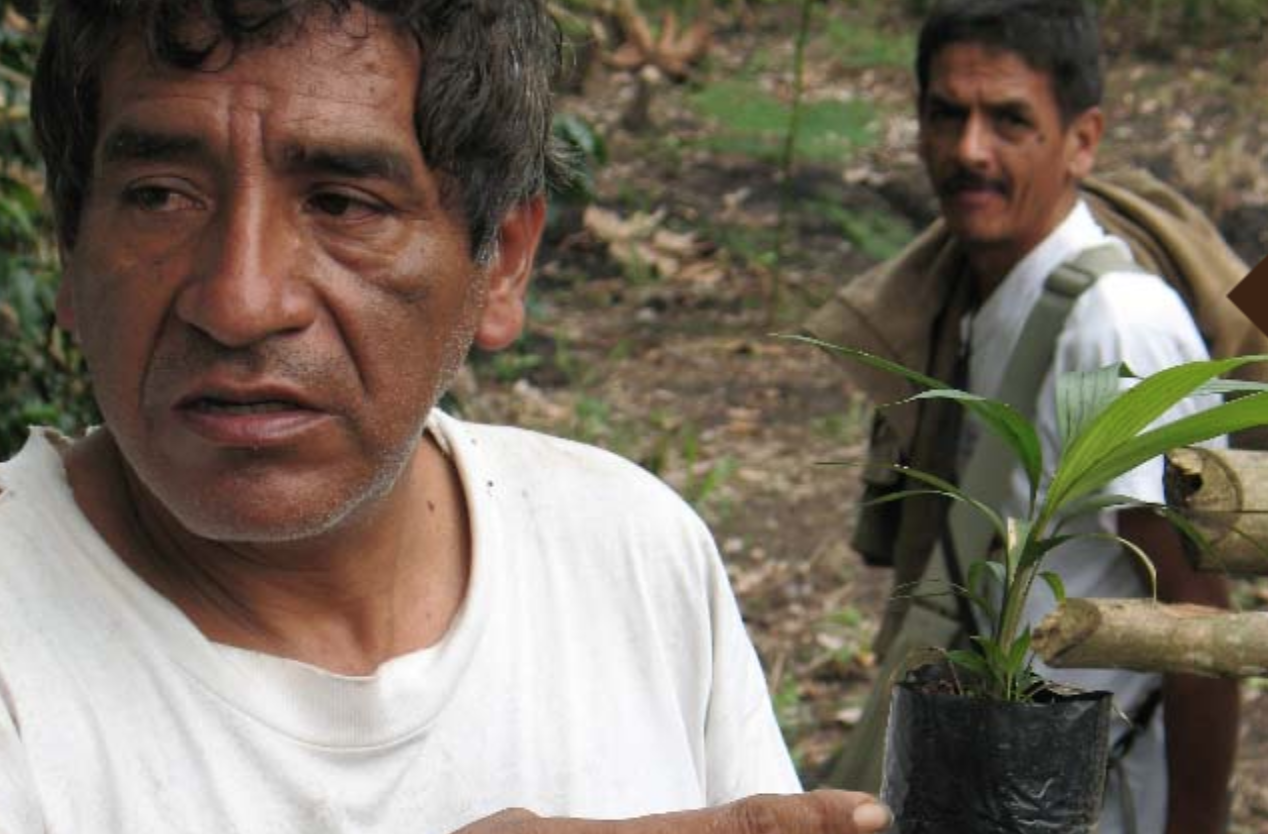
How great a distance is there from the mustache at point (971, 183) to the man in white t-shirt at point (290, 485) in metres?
2.10

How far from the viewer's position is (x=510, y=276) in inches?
84.0

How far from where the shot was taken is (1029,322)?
381 centimetres

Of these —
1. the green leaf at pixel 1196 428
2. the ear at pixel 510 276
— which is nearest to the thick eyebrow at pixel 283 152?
the ear at pixel 510 276

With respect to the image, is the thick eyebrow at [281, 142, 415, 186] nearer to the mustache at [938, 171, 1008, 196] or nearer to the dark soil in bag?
the dark soil in bag

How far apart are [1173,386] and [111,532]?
39.6 inches

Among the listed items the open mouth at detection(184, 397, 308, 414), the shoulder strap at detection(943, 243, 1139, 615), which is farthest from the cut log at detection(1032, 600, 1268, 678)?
the shoulder strap at detection(943, 243, 1139, 615)

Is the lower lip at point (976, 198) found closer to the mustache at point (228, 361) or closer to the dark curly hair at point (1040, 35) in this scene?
the dark curly hair at point (1040, 35)

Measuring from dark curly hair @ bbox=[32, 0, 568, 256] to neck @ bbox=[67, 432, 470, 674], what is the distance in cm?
27

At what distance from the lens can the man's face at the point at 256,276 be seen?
68.4 inches

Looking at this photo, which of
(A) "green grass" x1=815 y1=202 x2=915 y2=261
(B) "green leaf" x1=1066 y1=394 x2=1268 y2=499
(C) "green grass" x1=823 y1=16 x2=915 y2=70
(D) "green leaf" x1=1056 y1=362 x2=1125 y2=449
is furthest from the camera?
(C) "green grass" x1=823 y1=16 x2=915 y2=70

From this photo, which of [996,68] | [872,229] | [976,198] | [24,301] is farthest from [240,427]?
[872,229]

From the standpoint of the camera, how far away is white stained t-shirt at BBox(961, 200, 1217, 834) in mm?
3588

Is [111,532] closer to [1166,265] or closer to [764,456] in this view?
[1166,265]

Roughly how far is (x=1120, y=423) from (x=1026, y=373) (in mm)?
2278
